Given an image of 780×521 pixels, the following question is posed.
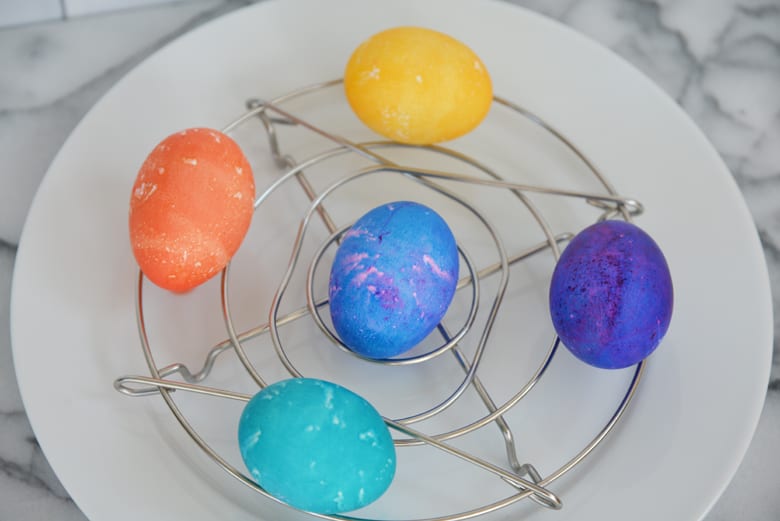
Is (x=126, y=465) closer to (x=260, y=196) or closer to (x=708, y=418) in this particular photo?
(x=260, y=196)

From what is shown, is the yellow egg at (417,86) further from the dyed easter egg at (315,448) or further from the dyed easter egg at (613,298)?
the dyed easter egg at (315,448)

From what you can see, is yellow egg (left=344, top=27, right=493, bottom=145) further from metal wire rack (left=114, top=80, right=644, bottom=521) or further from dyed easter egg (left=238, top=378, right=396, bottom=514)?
dyed easter egg (left=238, top=378, right=396, bottom=514)

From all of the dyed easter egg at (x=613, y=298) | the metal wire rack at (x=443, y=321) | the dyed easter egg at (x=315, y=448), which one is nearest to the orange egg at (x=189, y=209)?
the metal wire rack at (x=443, y=321)

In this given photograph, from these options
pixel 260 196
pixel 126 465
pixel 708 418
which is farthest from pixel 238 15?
pixel 708 418

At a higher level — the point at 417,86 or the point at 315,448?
the point at 417,86

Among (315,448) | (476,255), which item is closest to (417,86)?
(476,255)

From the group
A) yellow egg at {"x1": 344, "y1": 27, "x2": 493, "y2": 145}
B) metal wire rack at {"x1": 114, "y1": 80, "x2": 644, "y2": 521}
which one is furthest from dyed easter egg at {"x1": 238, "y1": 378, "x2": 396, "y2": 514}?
yellow egg at {"x1": 344, "y1": 27, "x2": 493, "y2": 145}

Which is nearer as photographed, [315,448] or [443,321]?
[315,448]

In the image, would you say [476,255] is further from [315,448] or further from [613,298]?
[315,448]
